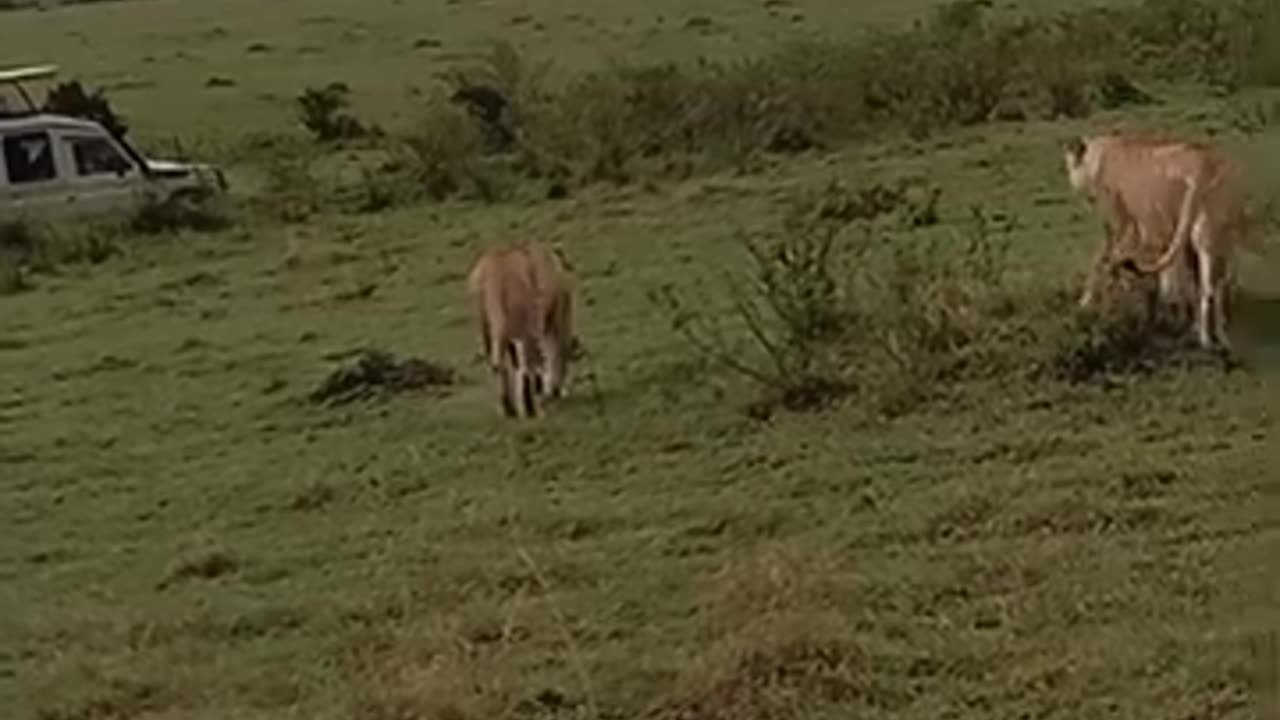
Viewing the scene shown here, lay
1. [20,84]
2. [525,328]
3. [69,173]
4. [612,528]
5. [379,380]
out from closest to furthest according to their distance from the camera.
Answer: [612,528], [525,328], [379,380], [69,173], [20,84]

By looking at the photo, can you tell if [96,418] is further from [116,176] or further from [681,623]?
[116,176]

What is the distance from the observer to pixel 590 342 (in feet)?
46.2

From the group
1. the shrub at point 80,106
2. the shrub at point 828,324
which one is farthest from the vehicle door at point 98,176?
the shrub at point 828,324

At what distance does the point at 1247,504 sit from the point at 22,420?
719cm

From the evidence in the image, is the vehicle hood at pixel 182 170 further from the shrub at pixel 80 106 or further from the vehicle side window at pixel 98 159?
the shrub at pixel 80 106

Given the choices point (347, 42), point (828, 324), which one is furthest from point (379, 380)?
point (347, 42)

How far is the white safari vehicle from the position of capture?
835 inches

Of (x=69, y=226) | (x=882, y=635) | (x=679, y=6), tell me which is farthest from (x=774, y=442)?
(x=679, y=6)

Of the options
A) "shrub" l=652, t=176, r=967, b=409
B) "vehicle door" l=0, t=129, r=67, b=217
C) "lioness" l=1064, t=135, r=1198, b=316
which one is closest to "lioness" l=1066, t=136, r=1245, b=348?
"lioness" l=1064, t=135, r=1198, b=316

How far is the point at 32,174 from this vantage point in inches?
843

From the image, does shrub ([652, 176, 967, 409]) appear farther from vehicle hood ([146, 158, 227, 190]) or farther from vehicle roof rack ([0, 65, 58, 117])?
vehicle roof rack ([0, 65, 58, 117])

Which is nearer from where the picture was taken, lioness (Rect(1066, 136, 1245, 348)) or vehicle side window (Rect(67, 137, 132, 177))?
lioness (Rect(1066, 136, 1245, 348))

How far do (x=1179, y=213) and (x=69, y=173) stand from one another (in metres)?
12.1

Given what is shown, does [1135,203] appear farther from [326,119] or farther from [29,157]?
[326,119]
